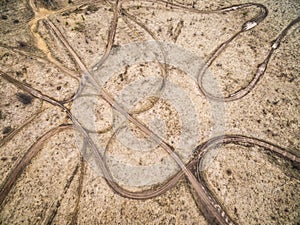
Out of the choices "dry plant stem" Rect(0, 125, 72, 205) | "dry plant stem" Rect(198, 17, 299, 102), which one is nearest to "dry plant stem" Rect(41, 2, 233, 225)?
"dry plant stem" Rect(0, 125, 72, 205)

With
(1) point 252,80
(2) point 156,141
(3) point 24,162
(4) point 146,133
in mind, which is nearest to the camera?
(3) point 24,162

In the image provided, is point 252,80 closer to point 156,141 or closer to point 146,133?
point 156,141

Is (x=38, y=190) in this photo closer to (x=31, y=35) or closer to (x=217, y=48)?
(x=31, y=35)

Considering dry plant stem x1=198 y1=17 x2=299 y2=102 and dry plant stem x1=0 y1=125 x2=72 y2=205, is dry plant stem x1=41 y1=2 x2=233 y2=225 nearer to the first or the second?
dry plant stem x1=0 y1=125 x2=72 y2=205

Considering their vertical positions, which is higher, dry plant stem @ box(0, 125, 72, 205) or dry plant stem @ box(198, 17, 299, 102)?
dry plant stem @ box(198, 17, 299, 102)

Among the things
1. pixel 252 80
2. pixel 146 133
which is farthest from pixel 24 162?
pixel 252 80

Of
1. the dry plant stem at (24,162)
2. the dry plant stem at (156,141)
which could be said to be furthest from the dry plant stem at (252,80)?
the dry plant stem at (24,162)

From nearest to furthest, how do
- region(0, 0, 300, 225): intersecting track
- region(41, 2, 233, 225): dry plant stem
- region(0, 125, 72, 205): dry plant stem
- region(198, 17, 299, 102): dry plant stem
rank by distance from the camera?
region(41, 2, 233, 225): dry plant stem
region(0, 125, 72, 205): dry plant stem
region(0, 0, 300, 225): intersecting track
region(198, 17, 299, 102): dry plant stem

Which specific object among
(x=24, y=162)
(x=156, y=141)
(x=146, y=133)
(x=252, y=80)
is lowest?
(x=24, y=162)

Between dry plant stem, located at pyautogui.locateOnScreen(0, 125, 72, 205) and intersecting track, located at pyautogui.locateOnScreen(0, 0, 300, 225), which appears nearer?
dry plant stem, located at pyautogui.locateOnScreen(0, 125, 72, 205)
